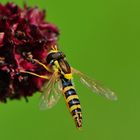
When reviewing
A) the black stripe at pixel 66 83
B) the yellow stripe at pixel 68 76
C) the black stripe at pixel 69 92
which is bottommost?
the black stripe at pixel 69 92

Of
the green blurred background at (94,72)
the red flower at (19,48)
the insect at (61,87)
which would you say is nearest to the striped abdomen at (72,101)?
the insect at (61,87)

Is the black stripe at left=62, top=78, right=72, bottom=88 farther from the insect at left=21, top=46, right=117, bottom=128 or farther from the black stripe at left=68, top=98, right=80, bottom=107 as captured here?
the black stripe at left=68, top=98, right=80, bottom=107

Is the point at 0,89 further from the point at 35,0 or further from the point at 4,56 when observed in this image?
the point at 35,0

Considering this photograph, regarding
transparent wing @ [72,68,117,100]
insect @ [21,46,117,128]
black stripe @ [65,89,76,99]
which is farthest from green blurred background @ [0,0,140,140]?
black stripe @ [65,89,76,99]

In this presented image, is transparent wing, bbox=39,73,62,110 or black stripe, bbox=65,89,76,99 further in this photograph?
black stripe, bbox=65,89,76,99

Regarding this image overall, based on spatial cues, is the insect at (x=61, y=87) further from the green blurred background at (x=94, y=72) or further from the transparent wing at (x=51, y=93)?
the green blurred background at (x=94, y=72)

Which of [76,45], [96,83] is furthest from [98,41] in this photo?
[96,83]

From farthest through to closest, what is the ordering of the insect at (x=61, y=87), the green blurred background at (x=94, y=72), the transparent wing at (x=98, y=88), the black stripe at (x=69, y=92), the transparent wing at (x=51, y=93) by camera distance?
the green blurred background at (x=94, y=72) → the transparent wing at (x=98, y=88) → the black stripe at (x=69, y=92) → the insect at (x=61, y=87) → the transparent wing at (x=51, y=93)
